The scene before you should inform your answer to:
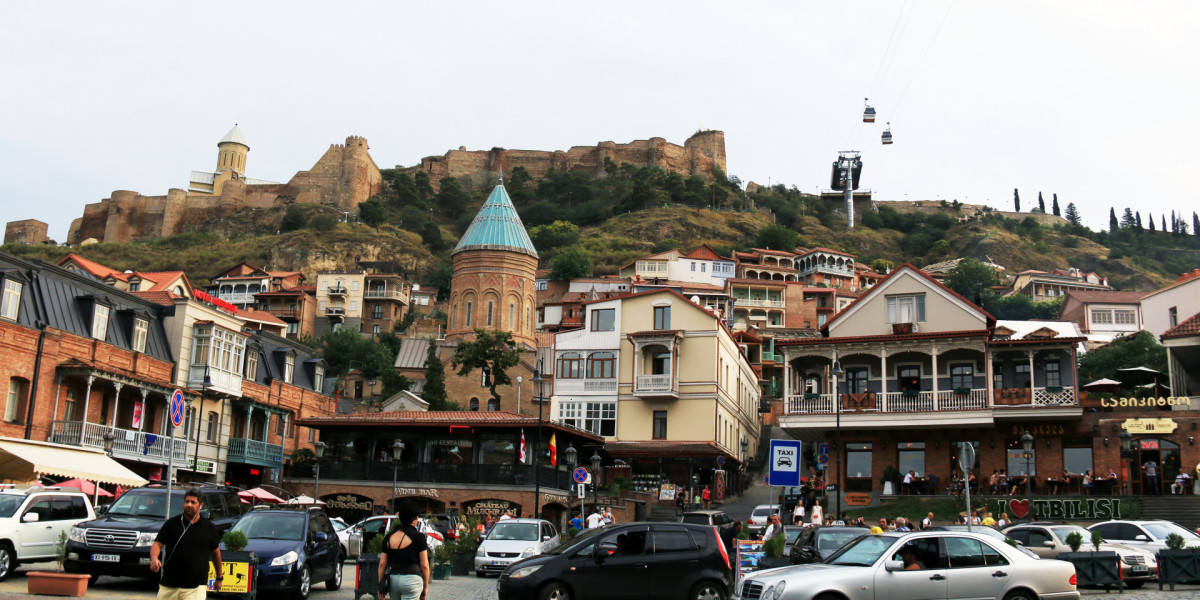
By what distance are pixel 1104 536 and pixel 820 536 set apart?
7242 millimetres

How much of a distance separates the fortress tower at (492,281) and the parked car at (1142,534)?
50589mm

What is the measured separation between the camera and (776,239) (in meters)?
121

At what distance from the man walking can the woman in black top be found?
5.51 feet

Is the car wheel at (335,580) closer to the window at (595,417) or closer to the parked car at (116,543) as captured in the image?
the parked car at (116,543)

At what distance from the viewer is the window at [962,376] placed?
122 ft

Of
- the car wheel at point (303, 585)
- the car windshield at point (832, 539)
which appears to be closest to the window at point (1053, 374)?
the car windshield at point (832, 539)

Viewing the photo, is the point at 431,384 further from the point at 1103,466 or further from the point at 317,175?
the point at 317,175

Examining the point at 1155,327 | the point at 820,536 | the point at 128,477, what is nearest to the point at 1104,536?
the point at 820,536

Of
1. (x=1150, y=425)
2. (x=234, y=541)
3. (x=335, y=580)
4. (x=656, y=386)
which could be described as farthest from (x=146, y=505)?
(x=656, y=386)

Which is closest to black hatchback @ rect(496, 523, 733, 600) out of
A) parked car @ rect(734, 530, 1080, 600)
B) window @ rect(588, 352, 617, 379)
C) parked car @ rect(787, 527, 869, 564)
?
parked car @ rect(734, 530, 1080, 600)

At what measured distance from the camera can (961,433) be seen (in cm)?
3659

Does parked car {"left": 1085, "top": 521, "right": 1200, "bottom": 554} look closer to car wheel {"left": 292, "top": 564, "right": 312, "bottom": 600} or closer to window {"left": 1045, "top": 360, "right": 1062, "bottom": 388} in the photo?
car wheel {"left": 292, "top": 564, "right": 312, "bottom": 600}

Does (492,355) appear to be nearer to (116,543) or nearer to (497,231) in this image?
(497,231)

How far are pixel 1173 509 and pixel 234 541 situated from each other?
86.2ft
